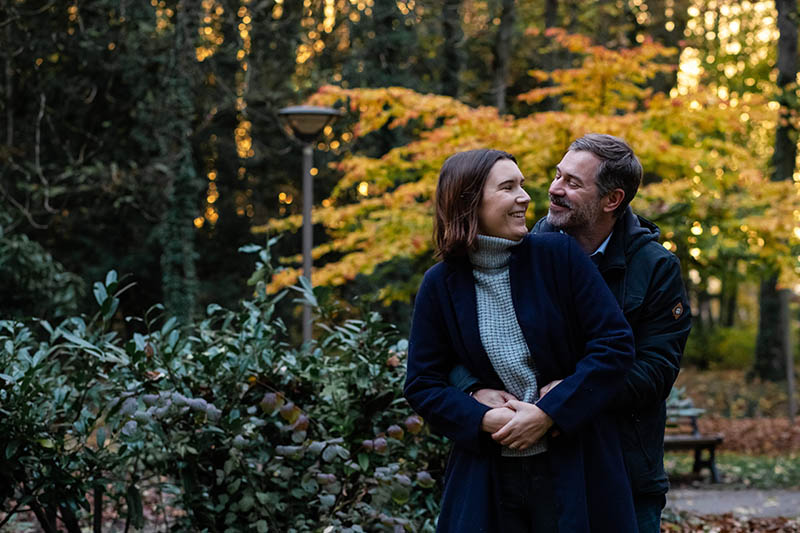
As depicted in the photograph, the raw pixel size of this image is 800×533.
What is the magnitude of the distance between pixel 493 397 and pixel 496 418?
3.3 inches

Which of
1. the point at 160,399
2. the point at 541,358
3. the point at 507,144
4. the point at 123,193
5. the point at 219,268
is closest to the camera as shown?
the point at 541,358

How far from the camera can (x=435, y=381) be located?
2369 mm

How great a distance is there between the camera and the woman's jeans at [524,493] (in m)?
2.23

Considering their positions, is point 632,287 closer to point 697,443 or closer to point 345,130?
point 697,443

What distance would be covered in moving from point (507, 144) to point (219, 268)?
1286 cm

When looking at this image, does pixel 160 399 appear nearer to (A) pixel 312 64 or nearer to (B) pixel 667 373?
(B) pixel 667 373

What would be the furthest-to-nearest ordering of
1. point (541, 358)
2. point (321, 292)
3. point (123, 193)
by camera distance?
point (123, 193)
point (321, 292)
point (541, 358)

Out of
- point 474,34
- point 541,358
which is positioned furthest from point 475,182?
point 474,34

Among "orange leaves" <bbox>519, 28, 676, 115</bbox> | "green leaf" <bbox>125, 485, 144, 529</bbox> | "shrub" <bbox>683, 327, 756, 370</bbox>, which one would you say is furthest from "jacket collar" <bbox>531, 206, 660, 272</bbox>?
"shrub" <bbox>683, 327, 756, 370</bbox>

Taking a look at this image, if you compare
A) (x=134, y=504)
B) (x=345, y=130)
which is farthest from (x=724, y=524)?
(x=345, y=130)

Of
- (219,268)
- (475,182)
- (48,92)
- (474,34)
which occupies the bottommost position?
(219,268)

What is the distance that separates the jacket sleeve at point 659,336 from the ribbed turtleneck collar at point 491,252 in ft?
1.29

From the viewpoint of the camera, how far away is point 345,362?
12.9 feet

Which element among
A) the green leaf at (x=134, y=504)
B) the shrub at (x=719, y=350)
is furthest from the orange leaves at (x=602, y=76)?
the shrub at (x=719, y=350)
